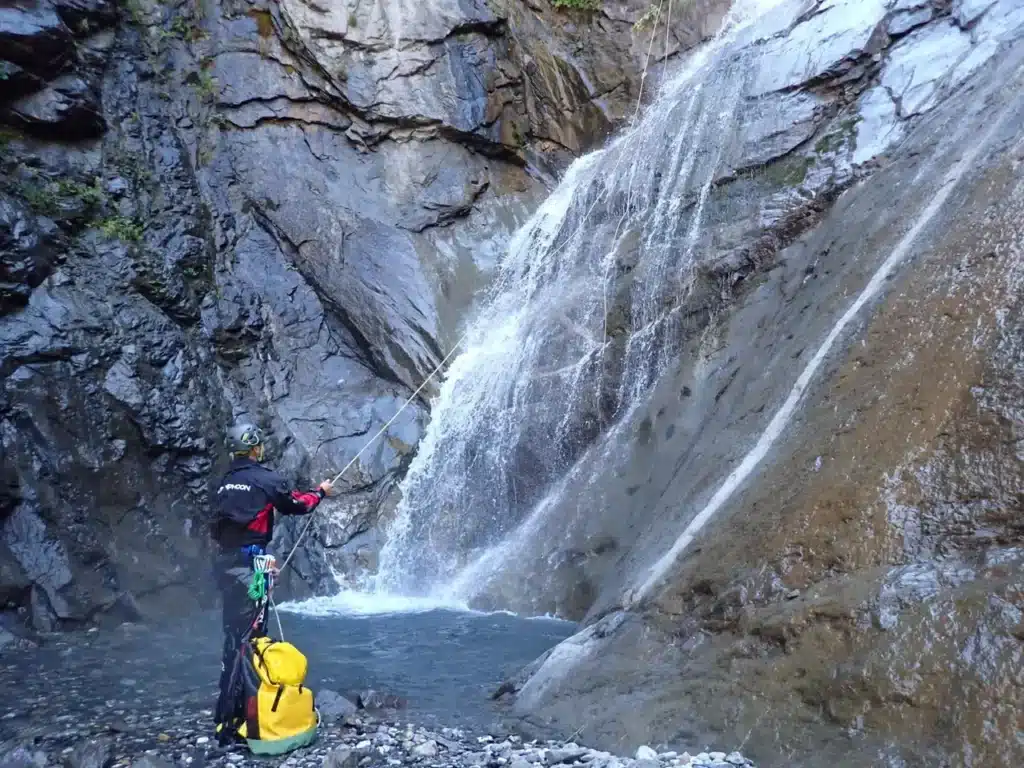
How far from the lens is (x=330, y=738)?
4574 millimetres

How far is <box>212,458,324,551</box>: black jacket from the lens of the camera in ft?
16.3

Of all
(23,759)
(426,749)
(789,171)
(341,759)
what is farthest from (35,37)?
(426,749)

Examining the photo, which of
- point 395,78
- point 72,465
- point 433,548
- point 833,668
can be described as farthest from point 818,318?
point 395,78

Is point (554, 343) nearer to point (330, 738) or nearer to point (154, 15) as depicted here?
point (330, 738)

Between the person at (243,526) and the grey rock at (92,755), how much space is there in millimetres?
604

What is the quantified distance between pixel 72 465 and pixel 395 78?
7.71m

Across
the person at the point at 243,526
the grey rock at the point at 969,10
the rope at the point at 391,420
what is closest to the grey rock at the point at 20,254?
the rope at the point at 391,420

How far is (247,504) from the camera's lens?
4.98m

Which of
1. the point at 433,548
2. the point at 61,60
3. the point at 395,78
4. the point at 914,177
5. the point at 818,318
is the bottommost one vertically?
the point at 433,548

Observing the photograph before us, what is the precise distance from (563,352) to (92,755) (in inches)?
252

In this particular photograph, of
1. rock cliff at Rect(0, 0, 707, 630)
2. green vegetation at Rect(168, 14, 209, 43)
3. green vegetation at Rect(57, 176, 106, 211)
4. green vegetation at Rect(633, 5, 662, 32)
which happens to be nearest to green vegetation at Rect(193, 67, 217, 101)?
rock cliff at Rect(0, 0, 707, 630)

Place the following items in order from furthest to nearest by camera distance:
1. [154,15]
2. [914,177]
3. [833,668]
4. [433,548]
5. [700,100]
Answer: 1. [154,15]
2. [700,100]
3. [433,548]
4. [914,177]
5. [833,668]

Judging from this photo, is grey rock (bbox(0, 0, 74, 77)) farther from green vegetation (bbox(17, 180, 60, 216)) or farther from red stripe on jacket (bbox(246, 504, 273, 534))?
red stripe on jacket (bbox(246, 504, 273, 534))

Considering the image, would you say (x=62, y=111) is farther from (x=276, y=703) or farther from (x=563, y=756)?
(x=563, y=756)
